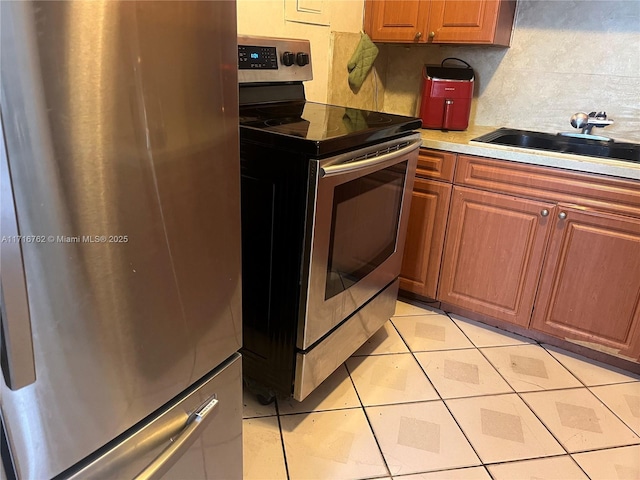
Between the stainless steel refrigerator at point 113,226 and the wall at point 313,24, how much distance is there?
3.47 ft

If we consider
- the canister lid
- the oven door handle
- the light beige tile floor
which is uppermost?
the canister lid

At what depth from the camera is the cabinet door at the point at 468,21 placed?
2.06 metres

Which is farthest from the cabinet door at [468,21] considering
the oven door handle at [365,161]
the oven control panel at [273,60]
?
the oven door handle at [365,161]

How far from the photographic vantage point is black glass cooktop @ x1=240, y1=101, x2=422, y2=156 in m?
1.27

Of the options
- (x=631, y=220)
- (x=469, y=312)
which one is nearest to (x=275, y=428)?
(x=469, y=312)

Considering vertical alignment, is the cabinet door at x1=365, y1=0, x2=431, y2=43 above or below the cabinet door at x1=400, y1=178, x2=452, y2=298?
above

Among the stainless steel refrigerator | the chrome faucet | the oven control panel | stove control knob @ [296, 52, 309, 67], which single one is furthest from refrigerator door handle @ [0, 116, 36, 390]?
the chrome faucet

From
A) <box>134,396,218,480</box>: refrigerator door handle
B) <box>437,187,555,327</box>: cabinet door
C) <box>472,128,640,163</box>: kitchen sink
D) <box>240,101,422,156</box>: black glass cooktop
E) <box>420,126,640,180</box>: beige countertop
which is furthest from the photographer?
<box>472,128,640,163</box>: kitchen sink

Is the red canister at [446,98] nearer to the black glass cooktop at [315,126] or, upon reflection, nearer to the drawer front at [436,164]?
the drawer front at [436,164]

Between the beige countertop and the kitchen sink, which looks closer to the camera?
the beige countertop

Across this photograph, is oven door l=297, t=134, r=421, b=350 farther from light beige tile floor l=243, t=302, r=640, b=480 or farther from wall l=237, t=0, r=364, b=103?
wall l=237, t=0, r=364, b=103

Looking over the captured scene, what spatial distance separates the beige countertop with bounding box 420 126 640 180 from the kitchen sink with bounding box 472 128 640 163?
0.09 m

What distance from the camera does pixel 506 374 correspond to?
75.9 inches

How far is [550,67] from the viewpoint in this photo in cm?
227
